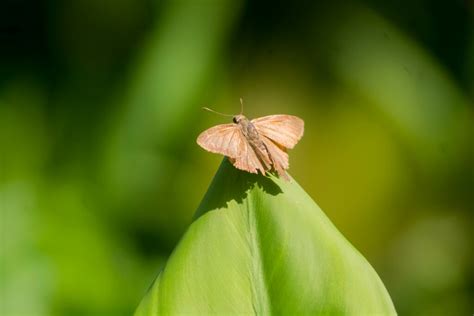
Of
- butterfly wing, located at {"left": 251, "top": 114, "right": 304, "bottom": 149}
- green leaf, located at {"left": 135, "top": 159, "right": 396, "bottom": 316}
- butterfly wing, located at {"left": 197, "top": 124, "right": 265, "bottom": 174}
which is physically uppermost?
butterfly wing, located at {"left": 251, "top": 114, "right": 304, "bottom": 149}

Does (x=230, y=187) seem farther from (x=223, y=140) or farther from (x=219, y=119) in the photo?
(x=219, y=119)

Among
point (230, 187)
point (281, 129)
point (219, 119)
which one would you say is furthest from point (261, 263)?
point (219, 119)

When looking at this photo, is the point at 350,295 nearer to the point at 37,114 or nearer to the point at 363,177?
the point at 363,177

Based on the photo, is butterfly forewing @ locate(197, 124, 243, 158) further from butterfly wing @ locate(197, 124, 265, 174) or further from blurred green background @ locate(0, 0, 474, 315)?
blurred green background @ locate(0, 0, 474, 315)

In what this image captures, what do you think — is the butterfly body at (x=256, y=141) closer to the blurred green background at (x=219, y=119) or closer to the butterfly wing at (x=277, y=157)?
the butterfly wing at (x=277, y=157)

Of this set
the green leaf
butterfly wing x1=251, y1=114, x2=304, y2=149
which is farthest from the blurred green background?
the green leaf

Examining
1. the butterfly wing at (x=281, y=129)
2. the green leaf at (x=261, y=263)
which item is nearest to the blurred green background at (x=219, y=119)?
the butterfly wing at (x=281, y=129)
